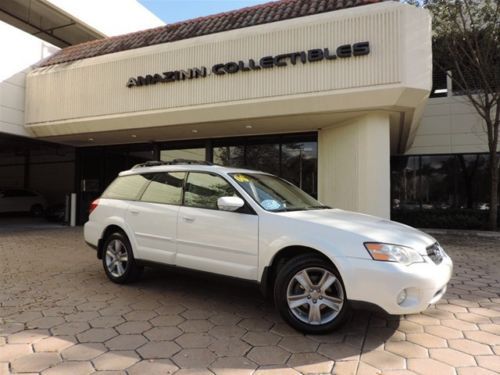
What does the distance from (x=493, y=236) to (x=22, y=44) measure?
15.3 m

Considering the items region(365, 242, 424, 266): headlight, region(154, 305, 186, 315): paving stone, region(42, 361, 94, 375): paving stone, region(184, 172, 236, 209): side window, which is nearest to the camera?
region(42, 361, 94, 375): paving stone

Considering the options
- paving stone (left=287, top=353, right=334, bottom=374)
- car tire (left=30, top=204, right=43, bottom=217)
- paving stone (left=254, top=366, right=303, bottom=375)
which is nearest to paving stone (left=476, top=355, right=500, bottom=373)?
paving stone (left=287, top=353, right=334, bottom=374)

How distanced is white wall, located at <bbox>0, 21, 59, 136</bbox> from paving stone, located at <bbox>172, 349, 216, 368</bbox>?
11.3 meters

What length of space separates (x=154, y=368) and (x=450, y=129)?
47.9 feet

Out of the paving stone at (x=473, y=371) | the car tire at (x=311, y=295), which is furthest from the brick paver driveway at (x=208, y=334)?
the car tire at (x=311, y=295)

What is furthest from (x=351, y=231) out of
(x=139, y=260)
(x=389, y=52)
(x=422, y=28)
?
(x=422, y=28)

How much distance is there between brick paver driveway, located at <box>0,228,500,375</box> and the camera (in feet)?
10.6

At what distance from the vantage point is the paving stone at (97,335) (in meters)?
3.74

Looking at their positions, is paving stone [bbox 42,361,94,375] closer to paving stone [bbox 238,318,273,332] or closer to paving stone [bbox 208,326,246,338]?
paving stone [bbox 208,326,246,338]

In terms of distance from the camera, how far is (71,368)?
10.4 ft

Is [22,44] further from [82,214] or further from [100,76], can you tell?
[82,214]

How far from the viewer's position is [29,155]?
23.8 meters

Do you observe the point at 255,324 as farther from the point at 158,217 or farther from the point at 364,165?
the point at 364,165

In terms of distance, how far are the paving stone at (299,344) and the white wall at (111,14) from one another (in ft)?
51.1
